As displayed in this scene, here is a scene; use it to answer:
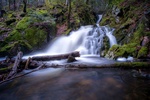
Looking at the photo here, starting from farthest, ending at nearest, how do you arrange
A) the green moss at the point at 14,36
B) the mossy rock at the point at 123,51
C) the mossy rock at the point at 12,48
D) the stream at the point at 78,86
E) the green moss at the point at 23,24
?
the green moss at the point at 23,24 → the green moss at the point at 14,36 → the mossy rock at the point at 12,48 → the mossy rock at the point at 123,51 → the stream at the point at 78,86

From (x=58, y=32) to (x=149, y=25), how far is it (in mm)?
9452

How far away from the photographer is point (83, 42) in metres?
14.3

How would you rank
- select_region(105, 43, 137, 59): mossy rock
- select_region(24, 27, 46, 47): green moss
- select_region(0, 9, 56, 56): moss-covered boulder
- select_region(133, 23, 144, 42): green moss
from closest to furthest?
1. select_region(105, 43, 137, 59): mossy rock
2. select_region(133, 23, 144, 42): green moss
3. select_region(0, 9, 56, 56): moss-covered boulder
4. select_region(24, 27, 46, 47): green moss

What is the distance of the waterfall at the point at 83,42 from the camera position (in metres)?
13.3

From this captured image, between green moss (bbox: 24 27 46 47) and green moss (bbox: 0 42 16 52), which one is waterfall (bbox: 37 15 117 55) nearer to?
green moss (bbox: 24 27 46 47)

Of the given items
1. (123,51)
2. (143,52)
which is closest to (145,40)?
(143,52)

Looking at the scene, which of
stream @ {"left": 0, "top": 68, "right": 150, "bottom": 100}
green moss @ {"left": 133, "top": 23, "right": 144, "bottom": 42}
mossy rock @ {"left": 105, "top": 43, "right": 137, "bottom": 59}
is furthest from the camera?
green moss @ {"left": 133, "top": 23, "right": 144, "bottom": 42}

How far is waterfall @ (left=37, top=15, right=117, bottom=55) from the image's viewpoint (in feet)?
43.8

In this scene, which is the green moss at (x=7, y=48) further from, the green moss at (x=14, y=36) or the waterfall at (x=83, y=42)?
the waterfall at (x=83, y=42)

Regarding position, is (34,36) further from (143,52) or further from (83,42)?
(143,52)

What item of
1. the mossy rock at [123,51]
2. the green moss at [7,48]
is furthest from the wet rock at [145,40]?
the green moss at [7,48]

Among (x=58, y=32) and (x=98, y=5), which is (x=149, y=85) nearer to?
(x=58, y=32)

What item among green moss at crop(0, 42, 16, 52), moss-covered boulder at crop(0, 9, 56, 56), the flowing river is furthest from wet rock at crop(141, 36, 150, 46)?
green moss at crop(0, 42, 16, 52)

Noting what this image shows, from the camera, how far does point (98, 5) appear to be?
38.5m
